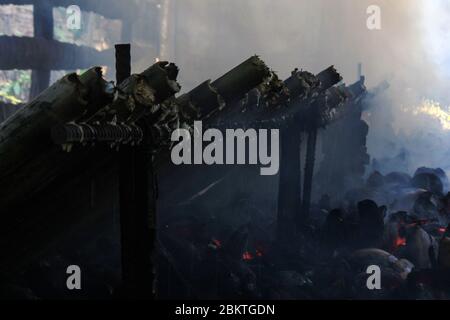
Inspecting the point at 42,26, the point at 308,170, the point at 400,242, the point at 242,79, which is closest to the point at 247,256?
the point at 308,170

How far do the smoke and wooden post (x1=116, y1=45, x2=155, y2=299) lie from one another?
30473 millimetres

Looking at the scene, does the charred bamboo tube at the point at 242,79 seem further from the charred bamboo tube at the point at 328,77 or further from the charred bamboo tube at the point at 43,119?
the charred bamboo tube at the point at 328,77

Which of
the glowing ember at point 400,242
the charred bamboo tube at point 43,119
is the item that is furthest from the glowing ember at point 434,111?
the charred bamboo tube at point 43,119

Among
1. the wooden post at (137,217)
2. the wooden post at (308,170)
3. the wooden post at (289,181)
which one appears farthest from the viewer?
the wooden post at (308,170)

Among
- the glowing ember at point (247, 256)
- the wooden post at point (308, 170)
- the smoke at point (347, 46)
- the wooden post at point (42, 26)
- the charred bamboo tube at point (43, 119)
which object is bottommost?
the glowing ember at point (247, 256)

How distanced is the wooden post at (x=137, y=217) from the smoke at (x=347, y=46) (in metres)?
30.5

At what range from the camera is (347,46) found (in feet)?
153

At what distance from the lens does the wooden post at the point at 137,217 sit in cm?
718

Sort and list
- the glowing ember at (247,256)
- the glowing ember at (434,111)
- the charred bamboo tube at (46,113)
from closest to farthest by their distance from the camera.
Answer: the charred bamboo tube at (46,113)
the glowing ember at (247,256)
the glowing ember at (434,111)

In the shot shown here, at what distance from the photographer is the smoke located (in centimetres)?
3938

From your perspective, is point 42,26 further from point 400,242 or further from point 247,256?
point 400,242

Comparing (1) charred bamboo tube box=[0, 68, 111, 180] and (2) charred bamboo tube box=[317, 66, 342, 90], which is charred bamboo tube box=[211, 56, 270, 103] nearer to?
(1) charred bamboo tube box=[0, 68, 111, 180]

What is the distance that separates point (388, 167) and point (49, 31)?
53.7ft

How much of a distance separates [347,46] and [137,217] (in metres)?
41.3
